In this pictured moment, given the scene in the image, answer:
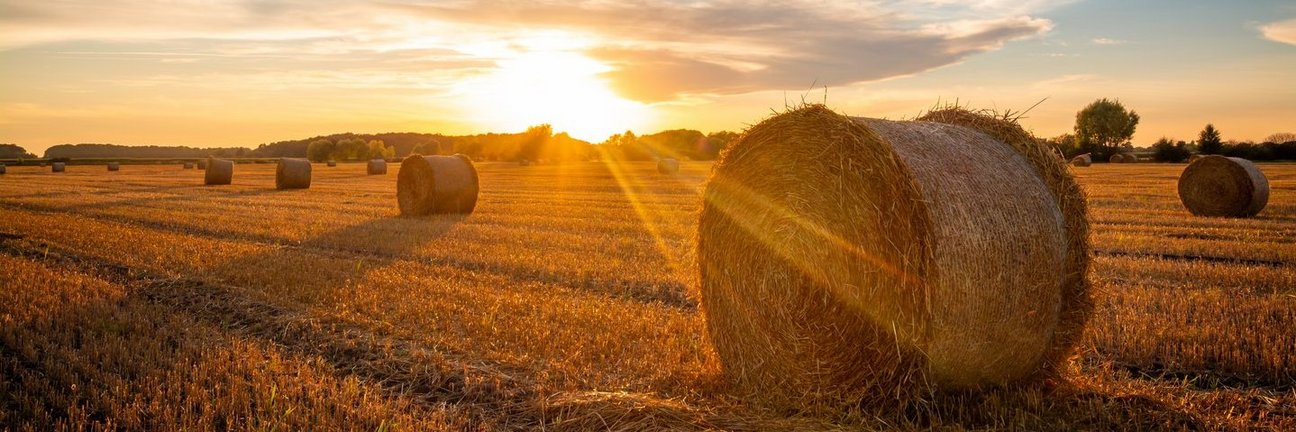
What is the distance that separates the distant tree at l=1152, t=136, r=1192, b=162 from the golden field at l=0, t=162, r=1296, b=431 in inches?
1879

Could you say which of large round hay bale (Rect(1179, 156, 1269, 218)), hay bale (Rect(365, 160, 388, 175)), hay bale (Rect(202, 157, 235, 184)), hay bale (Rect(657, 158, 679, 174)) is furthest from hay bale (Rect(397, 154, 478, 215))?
hay bale (Rect(365, 160, 388, 175))

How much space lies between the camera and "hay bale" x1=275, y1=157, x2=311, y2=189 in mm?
27812

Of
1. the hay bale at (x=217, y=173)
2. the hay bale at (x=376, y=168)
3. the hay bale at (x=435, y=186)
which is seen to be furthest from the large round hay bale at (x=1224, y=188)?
the hay bale at (x=376, y=168)

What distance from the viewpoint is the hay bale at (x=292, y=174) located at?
1095 inches

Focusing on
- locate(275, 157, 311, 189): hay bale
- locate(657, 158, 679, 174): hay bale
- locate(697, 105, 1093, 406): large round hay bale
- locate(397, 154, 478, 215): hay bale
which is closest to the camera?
locate(697, 105, 1093, 406): large round hay bale

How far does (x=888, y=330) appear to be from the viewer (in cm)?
476

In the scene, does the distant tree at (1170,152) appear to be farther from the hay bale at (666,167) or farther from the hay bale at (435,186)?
the hay bale at (435,186)

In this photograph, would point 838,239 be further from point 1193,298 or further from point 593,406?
point 1193,298

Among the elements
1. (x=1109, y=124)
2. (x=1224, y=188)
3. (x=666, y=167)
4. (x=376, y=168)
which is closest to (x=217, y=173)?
(x=376, y=168)

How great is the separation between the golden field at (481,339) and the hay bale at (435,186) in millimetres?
4301

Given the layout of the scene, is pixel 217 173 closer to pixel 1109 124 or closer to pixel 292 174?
pixel 292 174

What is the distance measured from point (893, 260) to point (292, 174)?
26.7 m

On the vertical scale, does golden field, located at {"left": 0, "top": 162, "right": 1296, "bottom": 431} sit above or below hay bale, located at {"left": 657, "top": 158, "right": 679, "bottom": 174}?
below

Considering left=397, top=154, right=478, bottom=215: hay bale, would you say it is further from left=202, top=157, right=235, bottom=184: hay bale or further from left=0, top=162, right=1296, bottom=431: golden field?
left=202, top=157, right=235, bottom=184: hay bale
